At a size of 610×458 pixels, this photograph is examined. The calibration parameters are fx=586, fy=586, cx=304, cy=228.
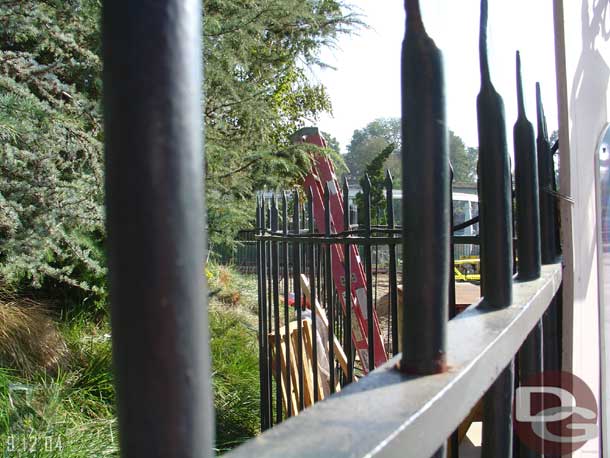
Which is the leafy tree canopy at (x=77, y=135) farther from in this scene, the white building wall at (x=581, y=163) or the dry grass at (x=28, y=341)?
the white building wall at (x=581, y=163)

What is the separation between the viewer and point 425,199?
0.59 metres

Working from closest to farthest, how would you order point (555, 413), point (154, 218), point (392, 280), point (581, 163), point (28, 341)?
1. point (154, 218)
2. point (555, 413)
3. point (581, 163)
4. point (392, 280)
5. point (28, 341)

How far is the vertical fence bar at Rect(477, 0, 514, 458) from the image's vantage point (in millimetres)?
862

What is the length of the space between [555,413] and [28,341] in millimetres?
4091

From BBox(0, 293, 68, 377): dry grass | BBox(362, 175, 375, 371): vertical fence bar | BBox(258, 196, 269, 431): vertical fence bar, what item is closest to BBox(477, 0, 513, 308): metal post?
BBox(362, 175, 375, 371): vertical fence bar

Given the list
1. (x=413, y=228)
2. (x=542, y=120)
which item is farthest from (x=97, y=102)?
(x=413, y=228)

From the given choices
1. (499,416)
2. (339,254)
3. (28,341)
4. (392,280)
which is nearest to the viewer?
(499,416)

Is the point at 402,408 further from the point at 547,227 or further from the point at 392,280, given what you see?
the point at 392,280

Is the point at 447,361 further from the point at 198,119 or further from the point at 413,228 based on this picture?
the point at 198,119

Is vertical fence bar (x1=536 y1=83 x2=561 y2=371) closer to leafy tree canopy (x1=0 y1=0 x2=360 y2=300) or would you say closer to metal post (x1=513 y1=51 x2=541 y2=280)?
metal post (x1=513 y1=51 x2=541 y2=280)

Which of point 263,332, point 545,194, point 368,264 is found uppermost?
point 545,194

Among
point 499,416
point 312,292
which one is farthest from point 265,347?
point 499,416

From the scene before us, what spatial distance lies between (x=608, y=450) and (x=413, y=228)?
1.58 meters

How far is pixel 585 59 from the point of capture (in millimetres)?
1886
